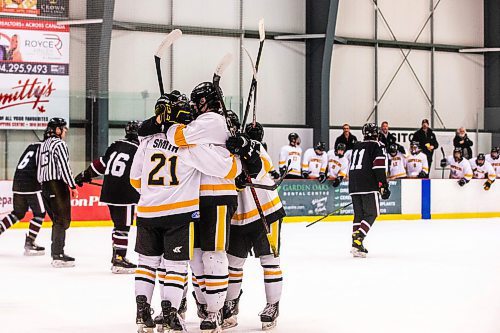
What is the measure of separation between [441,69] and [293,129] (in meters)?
4.09

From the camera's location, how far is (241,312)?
6.05 m

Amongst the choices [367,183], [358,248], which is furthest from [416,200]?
[358,248]

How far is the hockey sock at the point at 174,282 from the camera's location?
194 inches

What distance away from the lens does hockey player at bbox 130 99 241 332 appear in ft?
16.2

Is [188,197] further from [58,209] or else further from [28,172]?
[28,172]

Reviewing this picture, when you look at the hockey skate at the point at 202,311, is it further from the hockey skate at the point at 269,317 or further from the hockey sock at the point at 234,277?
the hockey skate at the point at 269,317

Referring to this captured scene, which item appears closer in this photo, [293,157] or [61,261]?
[61,261]

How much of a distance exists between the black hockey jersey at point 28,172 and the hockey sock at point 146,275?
14.9ft

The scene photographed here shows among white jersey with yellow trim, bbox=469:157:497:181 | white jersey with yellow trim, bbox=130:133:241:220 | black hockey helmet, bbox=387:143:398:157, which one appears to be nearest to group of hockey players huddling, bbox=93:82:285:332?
white jersey with yellow trim, bbox=130:133:241:220

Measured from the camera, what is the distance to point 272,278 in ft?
17.8

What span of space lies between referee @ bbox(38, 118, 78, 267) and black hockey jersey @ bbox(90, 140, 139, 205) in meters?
0.82

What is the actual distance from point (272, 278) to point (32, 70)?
11.5 m

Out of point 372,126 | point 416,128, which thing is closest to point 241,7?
point 416,128

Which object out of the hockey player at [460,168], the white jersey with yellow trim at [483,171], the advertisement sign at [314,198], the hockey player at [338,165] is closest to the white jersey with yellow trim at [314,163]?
the hockey player at [338,165]
